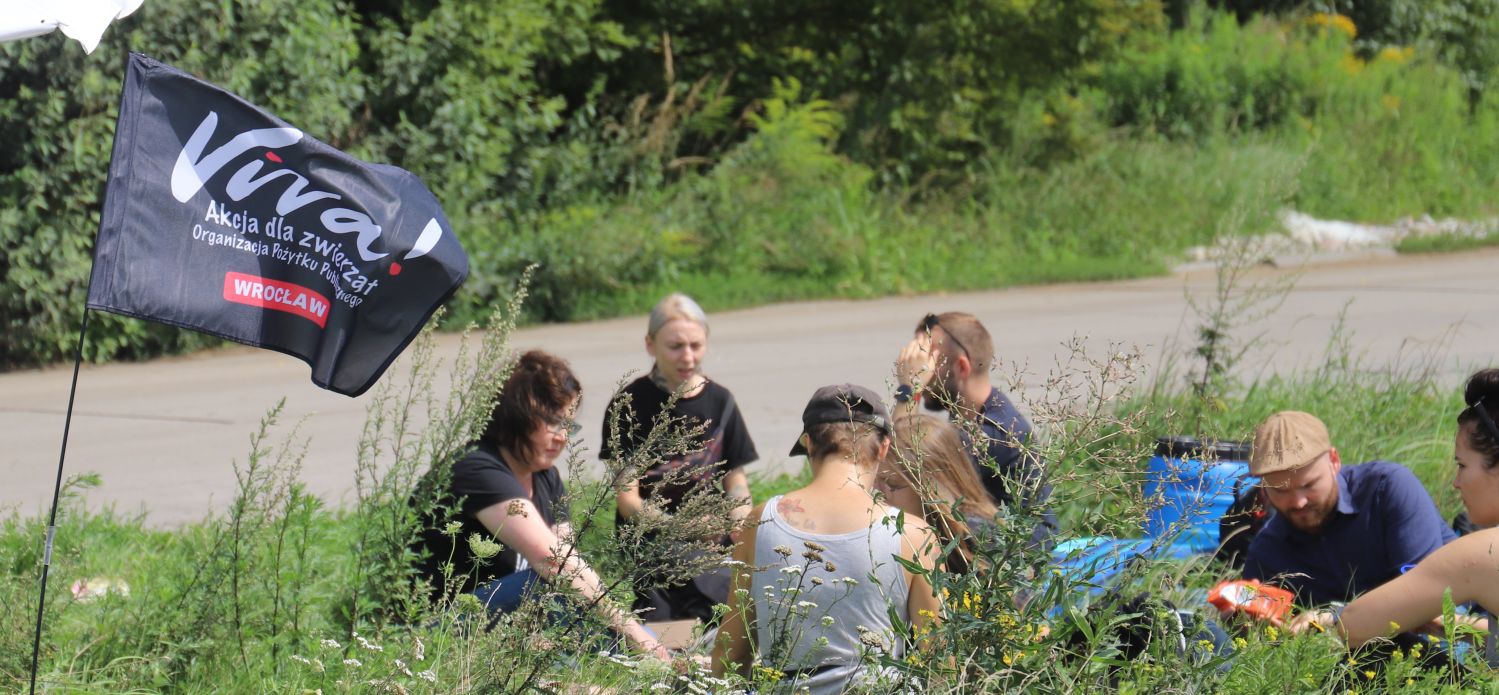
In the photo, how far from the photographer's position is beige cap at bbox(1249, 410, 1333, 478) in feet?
15.5

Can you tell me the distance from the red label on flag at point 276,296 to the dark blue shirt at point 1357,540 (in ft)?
9.71

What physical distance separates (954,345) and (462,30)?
9828 mm

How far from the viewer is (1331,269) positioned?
55.5ft

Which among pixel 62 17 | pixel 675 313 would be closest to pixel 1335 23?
pixel 675 313

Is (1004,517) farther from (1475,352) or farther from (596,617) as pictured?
(1475,352)

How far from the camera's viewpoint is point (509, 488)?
471cm

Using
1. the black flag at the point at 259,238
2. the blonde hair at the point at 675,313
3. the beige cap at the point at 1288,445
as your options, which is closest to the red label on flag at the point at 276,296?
the black flag at the point at 259,238

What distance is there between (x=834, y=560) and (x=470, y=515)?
1408 millimetres

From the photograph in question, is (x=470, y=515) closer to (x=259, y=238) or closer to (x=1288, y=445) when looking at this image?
(x=259, y=238)

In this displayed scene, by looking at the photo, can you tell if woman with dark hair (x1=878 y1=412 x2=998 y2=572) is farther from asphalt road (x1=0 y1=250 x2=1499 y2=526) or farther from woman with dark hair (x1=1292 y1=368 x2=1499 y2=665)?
asphalt road (x1=0 y1=250 x2=1499 y2=526)

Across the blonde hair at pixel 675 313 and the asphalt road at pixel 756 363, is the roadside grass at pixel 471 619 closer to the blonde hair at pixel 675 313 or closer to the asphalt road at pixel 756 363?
the blonde hair at pixel 675 313

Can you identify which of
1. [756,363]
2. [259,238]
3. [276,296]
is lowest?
[756,363]

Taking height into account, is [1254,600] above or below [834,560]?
below

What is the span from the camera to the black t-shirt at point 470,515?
4691 mm
